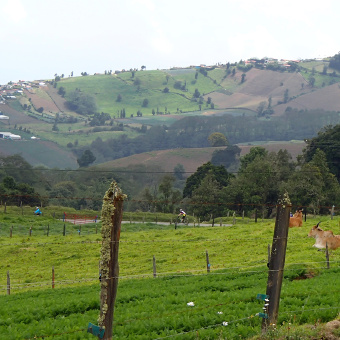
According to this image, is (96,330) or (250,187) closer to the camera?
(96,330)

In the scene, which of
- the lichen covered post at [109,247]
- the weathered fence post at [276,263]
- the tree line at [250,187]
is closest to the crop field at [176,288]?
the weathered fence post at [276,263]

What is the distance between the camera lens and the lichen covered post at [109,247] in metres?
15.4

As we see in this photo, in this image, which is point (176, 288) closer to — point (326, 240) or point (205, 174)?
point (326, 240)

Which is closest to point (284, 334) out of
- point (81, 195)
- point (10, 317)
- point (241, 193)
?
point (10, 317)

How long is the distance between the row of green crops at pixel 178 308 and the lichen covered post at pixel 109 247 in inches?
160

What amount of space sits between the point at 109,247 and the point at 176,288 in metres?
15.4

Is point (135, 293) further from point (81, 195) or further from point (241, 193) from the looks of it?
point (81, 195)

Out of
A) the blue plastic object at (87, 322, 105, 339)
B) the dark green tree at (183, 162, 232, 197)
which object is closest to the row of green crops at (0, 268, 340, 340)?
the blue plastic object at (87, 322, 105, 339)

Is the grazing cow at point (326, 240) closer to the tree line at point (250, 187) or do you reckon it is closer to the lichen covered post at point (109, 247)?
the tree line at point (250, 187)

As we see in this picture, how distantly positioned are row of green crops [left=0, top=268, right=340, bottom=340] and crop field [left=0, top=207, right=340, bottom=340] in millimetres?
40

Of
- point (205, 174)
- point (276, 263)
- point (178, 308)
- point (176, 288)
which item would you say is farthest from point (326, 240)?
point (205, 174)

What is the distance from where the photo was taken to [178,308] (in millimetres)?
24750

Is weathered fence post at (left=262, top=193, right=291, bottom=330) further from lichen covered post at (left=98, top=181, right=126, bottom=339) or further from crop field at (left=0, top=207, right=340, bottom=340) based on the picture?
lichen covered post at (left=98, top=181, right=126, bottom=339)

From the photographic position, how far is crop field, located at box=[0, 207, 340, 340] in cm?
2117
